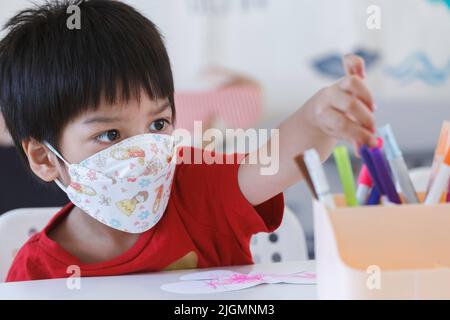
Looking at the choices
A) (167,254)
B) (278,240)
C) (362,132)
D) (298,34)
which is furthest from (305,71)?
(362,132)

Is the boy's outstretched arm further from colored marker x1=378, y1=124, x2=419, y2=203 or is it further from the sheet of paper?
the sheet of paper

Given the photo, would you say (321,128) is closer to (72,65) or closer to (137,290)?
(137,290)

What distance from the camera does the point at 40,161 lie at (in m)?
0.88

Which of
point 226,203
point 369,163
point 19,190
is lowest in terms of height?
point 19,190

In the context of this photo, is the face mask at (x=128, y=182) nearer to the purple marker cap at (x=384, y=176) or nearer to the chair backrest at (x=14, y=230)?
the chair backrest at (x=14, y=230)

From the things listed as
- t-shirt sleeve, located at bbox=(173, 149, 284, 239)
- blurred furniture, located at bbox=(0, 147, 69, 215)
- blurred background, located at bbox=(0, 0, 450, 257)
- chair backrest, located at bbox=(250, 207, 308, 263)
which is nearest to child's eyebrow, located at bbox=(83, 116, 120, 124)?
t-shirt sleeve, located at bbox=(173, 149, 284, 239)

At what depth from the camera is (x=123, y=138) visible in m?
0.78

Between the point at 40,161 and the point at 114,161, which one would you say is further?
the point at 40,161

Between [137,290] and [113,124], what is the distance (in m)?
0.22

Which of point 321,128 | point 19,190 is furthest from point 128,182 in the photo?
point 19,190

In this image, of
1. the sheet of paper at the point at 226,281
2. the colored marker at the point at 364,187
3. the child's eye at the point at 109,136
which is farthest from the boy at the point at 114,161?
the colored marker at the point at 364,187

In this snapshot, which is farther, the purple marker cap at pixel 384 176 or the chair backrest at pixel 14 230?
the chair backrest at pixel 14 230

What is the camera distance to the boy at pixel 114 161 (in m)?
0.78

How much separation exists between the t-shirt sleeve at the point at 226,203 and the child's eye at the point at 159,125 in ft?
0.27
